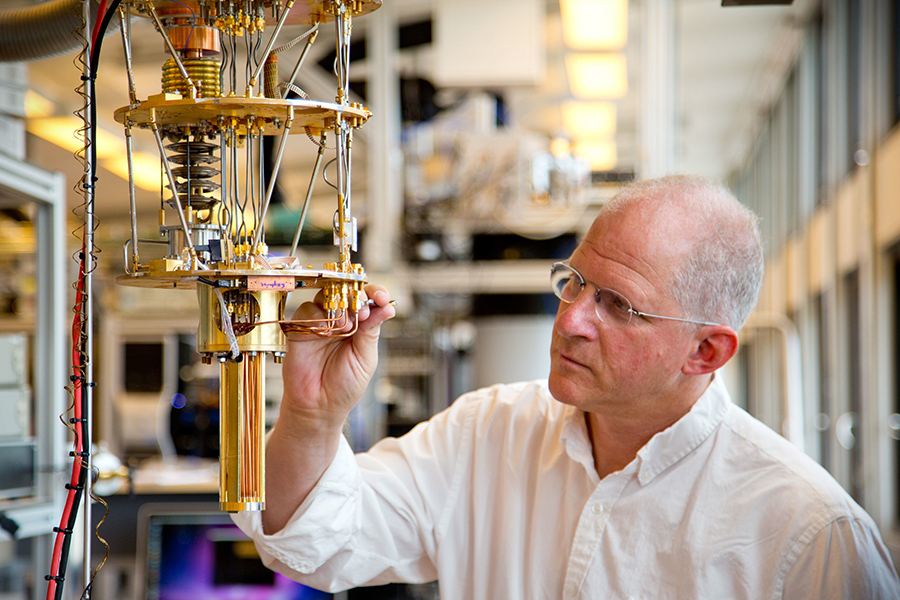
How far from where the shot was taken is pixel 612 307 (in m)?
1.12

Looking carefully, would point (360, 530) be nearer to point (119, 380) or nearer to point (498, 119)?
point (498, 119)

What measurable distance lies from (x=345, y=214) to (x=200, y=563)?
1756 millimetres

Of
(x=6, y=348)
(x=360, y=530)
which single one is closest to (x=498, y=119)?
(x=6, y=348)

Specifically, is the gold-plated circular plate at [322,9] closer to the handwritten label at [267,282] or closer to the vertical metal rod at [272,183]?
the vertical metal rod at [272,183]

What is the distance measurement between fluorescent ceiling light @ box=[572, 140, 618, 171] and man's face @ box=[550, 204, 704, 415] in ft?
12.3

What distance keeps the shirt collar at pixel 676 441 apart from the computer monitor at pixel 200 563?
124 cm

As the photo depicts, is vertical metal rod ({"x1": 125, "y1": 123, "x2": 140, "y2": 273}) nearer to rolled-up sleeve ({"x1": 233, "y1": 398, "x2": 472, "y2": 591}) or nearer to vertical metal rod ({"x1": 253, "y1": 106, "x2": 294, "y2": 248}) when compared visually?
vertical metal rod ({"x1": 253, "y1": 106, "x2": 294, "y2": 248})

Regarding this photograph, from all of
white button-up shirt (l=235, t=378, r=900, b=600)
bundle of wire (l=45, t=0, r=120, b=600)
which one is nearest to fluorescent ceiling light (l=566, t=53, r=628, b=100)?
white button-up shirt (l=235, t=378, r=900, b=600)

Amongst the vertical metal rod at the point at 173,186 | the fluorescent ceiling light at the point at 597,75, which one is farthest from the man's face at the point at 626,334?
the fluorescent ceiling light at the point at 597,75

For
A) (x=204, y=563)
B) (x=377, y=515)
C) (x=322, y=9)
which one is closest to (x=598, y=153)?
(x=204, y=563)

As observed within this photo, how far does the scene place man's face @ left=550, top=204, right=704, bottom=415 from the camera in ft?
3.58

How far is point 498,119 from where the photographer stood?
A: 5.84m

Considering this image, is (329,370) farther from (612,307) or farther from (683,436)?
(683,436)

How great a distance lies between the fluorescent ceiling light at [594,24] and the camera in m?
3.83
